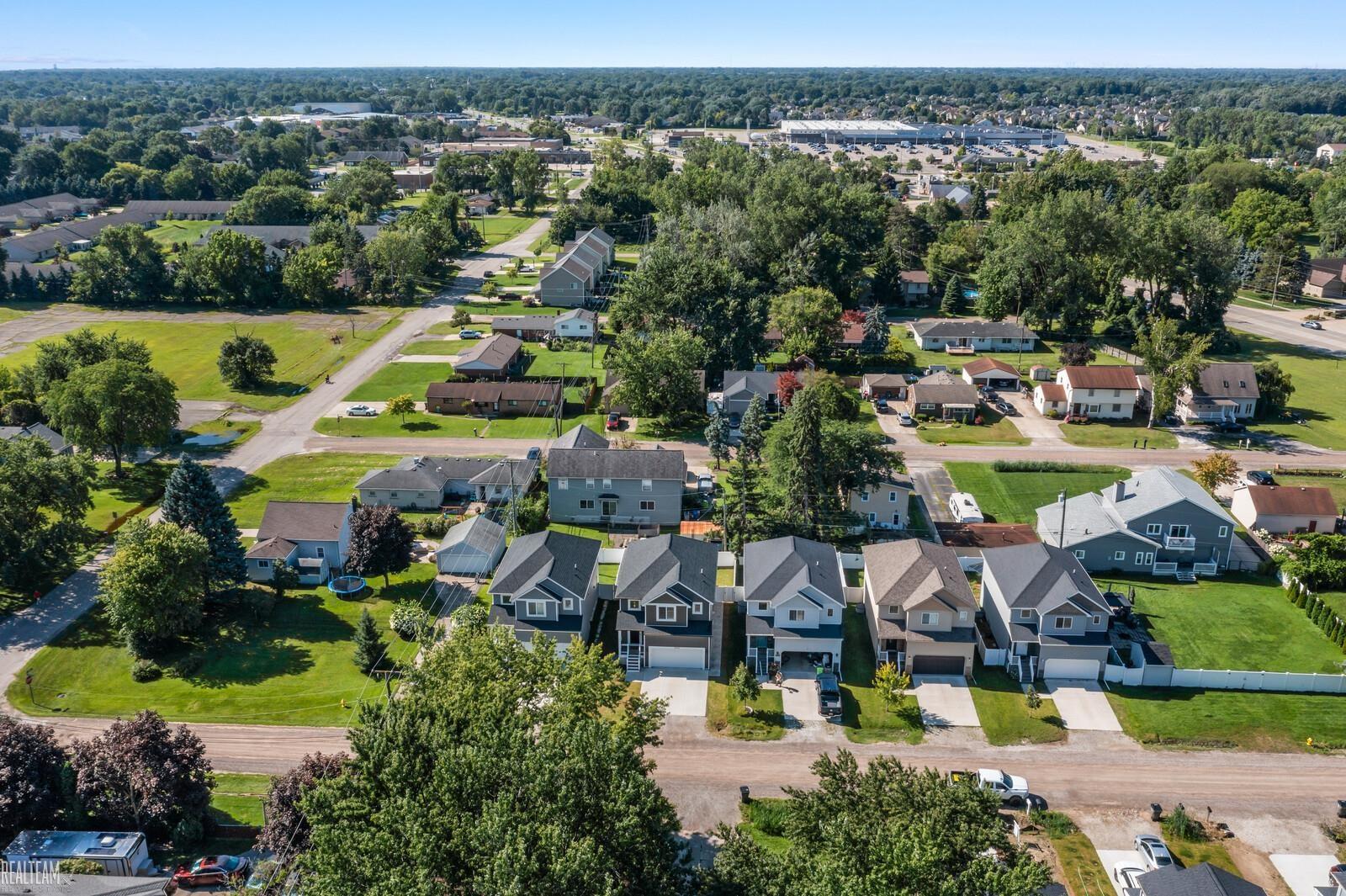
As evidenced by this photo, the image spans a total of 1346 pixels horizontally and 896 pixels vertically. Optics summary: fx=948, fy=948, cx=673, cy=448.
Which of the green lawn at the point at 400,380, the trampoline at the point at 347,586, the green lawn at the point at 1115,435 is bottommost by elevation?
the trampoline at the point at 347,586

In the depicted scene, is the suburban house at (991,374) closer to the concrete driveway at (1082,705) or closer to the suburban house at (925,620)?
the suburban house at (925,620)

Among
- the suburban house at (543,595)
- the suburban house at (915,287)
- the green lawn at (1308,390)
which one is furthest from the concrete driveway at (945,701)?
the suburban house at (915,287)

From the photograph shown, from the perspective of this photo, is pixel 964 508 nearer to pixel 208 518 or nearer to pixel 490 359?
pixel 208 518

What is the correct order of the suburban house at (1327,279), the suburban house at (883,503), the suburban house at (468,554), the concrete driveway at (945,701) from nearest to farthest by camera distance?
1. the concrete driveway at (945,701)
2. the suburban house at (468,554)
3. the suburban house at (883,503)
4. the suburban house at (1327,279)

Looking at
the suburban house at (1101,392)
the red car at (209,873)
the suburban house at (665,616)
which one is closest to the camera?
the red car at (209,873)

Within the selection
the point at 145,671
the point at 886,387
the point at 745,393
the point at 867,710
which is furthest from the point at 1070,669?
the point at 145,671

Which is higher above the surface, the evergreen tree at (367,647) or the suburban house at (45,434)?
the suburban house at (45,434)

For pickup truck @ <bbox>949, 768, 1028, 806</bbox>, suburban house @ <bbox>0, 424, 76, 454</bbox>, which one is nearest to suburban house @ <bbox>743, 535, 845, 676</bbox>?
pickup truck @ <bbox>949, 768, 1028, 806</bbox>

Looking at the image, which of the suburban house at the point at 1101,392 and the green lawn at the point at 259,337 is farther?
the green lawn at the point at 259,337
